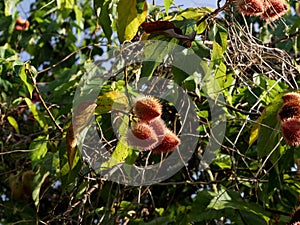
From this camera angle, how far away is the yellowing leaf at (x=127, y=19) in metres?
1.33

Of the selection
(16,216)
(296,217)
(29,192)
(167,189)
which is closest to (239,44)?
(296,217)

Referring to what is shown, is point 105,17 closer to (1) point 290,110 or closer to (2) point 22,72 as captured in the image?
(2) point 22,72

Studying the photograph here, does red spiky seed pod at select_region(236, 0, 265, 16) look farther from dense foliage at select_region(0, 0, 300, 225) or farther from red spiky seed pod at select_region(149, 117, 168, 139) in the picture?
red spiky seed pod at select_region(149, 117, 168, 139)

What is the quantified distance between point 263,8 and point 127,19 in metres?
0.29

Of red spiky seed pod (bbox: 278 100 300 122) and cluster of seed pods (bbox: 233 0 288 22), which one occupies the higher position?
cluster of seed pods (bbox: 233 0 288 22)

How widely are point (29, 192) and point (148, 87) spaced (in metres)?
0.69

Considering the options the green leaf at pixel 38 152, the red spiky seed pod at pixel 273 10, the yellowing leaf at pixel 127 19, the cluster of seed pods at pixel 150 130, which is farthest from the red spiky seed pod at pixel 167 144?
the green leaf at pixel 38 152

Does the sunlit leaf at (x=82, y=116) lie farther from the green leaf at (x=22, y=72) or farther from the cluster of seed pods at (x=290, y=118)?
the cluster of seed pods at (x=290, y=118)

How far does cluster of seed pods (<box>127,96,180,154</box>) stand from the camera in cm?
133

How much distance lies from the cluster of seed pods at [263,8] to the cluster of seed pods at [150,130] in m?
0.27

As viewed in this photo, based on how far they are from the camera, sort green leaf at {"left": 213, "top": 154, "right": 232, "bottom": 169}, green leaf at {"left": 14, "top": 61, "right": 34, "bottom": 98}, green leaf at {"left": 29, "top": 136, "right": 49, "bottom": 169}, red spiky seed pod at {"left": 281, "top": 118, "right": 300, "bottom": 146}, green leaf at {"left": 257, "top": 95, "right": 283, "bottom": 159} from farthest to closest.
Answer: green leaf at {"left": 213, "top": 154, "right": 232, "bottom": 169}, green leaf at {"left": 29, "top": 136, "right": 49, "bottom": 169}, green leaf at {"left": 14, "top": 61, "right": 34, "bottom": 98}, green leaf at {"left": 257, "top": 95, "right": 283, "bottom": 159}, red spiky seed pod at {"left": 281, "top": 118, "right": 300, "bottom": 146}

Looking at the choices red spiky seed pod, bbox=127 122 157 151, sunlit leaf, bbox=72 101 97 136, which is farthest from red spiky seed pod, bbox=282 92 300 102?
sunlit leaf, bbox=72 101 97 136

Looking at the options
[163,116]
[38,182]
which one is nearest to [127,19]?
[163,116]

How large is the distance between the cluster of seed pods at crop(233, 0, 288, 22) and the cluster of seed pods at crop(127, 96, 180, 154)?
0.27 metres
